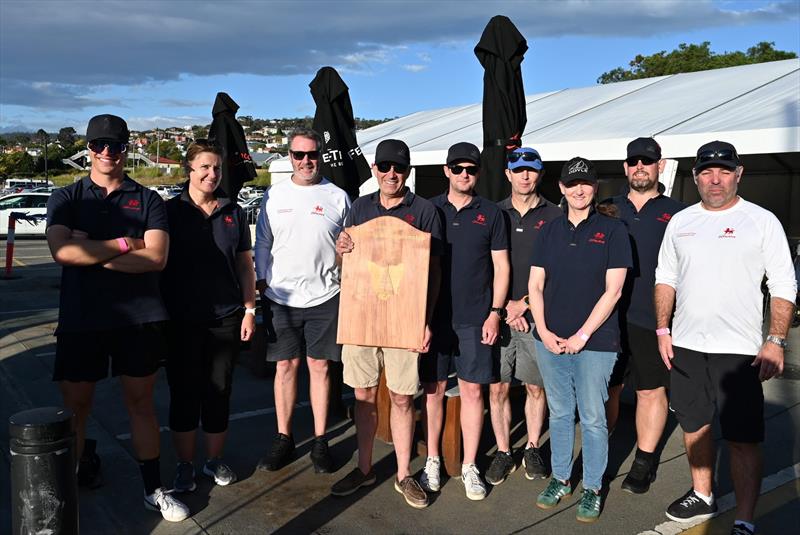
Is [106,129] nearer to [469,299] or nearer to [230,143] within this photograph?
[469,299]

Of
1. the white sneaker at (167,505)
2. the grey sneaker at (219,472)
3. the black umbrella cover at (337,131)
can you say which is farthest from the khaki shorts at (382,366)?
the black umbrella cover at (337,131)

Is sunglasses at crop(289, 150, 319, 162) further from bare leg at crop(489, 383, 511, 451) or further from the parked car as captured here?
the parked car

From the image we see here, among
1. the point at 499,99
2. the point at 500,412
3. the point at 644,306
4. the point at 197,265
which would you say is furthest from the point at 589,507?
the point at 499,99

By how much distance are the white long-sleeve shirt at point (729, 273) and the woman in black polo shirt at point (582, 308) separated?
355mm

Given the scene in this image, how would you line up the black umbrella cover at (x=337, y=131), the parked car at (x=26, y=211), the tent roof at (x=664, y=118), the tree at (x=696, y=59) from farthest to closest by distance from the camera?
the tree at (x=696, y=59) → the parked car at (x=26, y=211) → the tent roof at (x=664, y=118) → the black umbrella cover at (x=337, y=131)

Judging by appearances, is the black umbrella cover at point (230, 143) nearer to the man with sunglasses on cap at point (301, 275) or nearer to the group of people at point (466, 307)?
the man with sunglasses on cap at point (301, 275)

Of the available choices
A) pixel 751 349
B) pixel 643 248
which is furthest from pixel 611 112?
pixel 751 349

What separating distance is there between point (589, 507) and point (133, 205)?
3056 mm

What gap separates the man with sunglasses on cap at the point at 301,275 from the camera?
4.45 m

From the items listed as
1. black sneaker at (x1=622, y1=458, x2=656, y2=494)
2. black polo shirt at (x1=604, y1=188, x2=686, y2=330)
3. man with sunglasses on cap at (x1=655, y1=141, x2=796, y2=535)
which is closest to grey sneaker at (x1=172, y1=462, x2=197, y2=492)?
black sneaker at (x1=622, y1=458, x2=656, y2=494)

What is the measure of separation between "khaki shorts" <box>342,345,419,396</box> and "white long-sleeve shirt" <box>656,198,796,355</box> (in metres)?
1.53

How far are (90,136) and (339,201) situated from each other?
1.54m

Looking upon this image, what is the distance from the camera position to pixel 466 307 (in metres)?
4.25

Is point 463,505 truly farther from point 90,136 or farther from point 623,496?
point 90,136
